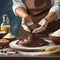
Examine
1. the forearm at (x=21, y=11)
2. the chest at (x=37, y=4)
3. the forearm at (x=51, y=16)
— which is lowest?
the forearm at (x=51, y=16)

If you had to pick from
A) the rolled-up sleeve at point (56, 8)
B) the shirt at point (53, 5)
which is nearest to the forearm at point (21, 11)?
the shirt at point (53, 5)

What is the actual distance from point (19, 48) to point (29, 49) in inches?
2.4

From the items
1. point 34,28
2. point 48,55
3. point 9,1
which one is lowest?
point 48,55

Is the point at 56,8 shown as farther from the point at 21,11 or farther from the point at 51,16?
the point at 21,11

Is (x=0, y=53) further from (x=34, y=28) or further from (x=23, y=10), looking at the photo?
(x=23, y=10)

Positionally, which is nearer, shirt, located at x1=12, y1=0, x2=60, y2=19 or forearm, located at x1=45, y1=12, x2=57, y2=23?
forearm, located at x1=45, y1=12, x2=57, y2=23

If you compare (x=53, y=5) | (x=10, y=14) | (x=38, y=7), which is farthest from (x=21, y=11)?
(x=10, y=14)

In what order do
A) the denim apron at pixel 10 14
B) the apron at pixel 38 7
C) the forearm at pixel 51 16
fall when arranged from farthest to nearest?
the denim apron at pixel 10 14 < the apron at pixel 38 7 < the forearm at pixel 51 16

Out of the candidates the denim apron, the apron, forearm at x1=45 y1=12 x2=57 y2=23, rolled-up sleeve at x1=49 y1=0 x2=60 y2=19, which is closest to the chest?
the apron

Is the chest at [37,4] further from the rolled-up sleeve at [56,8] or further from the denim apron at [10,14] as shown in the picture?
the denim apron at [10,14]

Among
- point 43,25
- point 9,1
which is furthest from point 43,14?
point 9,1

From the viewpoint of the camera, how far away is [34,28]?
1.61 m

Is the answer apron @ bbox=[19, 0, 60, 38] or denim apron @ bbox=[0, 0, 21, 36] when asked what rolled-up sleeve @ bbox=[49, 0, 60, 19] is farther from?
denim apron @ bbox=[0, 0, 21, 36]

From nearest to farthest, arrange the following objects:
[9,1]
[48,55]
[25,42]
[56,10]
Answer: [48,55] < [25,42] < [56,10] < [9,1]
